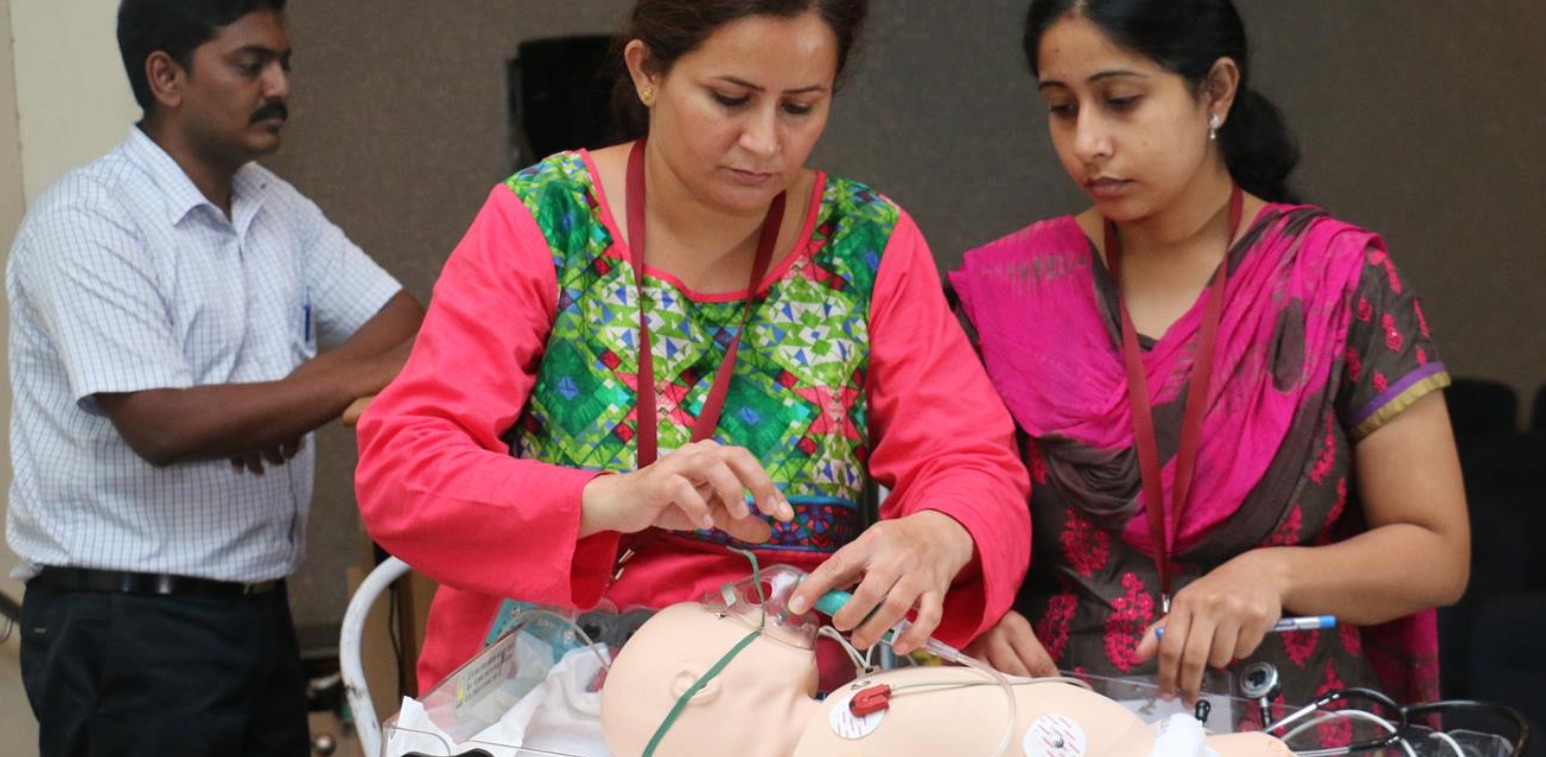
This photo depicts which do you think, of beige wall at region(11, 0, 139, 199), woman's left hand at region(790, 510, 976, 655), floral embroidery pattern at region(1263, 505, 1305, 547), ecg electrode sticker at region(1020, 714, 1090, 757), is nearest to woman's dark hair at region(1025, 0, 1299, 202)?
floral embroidery pattern at region(1263, 505, 1305, 547)

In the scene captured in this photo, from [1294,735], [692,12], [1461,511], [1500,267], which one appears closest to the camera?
[1294,735]

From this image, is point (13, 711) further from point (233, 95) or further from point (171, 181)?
point (233, 95)

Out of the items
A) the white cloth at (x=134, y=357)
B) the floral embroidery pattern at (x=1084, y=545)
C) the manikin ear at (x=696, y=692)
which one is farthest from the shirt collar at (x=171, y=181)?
the manikin ear at (x=696, y=692)

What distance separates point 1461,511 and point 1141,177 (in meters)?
0.46

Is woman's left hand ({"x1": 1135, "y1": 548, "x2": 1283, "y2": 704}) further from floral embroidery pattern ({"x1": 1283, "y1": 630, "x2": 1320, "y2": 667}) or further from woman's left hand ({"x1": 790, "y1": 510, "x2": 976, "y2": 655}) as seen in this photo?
woman's left hand ({"x1": 790, "y1": 510, "x2": 976, "y2": 655})

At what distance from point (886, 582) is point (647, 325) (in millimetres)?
382

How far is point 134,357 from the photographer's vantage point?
2.19 meters

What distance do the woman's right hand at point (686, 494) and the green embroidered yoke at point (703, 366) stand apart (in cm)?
15

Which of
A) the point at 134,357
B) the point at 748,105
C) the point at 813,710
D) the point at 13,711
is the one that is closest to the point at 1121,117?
the point at 748,105

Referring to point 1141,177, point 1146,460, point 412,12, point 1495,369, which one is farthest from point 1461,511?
point 412,12

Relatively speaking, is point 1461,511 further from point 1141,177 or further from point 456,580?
point 456,580

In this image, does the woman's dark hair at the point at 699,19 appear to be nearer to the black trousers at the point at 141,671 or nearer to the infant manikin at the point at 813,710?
the infant manikin at the point at 813,710

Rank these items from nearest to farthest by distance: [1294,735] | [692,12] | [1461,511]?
[1294,735], [692,12], [1461,511]

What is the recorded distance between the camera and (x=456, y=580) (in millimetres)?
1342
